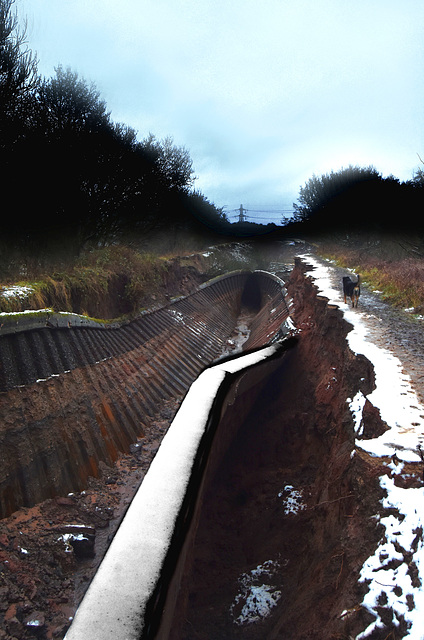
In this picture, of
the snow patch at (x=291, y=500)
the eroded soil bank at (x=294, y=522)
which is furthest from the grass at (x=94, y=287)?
the snow patch at (x=291, y=500)

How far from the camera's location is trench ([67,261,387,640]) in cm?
259

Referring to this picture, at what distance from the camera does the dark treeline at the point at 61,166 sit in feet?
36.8

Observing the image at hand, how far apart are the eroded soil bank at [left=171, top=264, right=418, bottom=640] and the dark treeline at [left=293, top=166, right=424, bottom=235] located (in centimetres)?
1840

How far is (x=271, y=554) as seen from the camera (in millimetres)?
4199

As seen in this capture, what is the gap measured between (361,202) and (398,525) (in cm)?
3452

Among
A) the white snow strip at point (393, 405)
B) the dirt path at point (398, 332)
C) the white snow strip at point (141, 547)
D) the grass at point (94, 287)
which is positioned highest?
the grass at point (94, 287)

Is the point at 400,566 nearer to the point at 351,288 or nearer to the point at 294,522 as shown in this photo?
the point at 294,522

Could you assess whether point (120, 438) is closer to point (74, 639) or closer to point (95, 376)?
point (95, 376)

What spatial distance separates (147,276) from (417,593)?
484 inches

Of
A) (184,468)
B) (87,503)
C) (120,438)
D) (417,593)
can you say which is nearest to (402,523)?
(417,593)

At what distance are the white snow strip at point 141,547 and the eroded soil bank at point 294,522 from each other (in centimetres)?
82

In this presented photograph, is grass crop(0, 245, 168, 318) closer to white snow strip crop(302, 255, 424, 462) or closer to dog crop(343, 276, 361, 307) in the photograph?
white snow strip crop(302, 255, 424, 462)

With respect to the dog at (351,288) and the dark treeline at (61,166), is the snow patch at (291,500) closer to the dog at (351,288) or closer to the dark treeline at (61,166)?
the dog at (351,288)

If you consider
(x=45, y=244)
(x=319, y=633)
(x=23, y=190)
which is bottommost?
(x=319, y=633)
